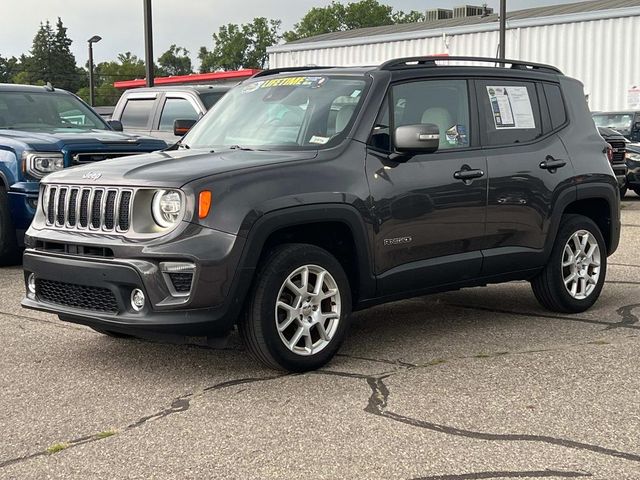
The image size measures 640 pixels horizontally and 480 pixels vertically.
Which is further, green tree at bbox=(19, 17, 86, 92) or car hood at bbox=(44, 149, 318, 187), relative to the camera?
green tree at bbox=(19, 17, 86, 92)

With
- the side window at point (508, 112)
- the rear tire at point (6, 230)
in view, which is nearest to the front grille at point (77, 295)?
the side window at point (508, 112)

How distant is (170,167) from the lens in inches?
215

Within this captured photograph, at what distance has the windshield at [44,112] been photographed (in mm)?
10852

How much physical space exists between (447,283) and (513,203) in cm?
77

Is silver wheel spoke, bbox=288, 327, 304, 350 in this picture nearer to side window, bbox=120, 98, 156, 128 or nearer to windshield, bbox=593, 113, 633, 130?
side window, bbox=120, 98, 156, 128

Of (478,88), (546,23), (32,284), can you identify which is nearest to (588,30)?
(546,23)

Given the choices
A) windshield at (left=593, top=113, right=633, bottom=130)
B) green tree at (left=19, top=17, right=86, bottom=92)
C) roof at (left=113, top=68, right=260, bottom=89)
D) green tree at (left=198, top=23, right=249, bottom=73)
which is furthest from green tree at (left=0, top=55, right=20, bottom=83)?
windshield at (left=593, top=113, right=633, bottom=130)

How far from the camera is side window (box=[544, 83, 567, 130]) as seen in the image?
7090 millimetres

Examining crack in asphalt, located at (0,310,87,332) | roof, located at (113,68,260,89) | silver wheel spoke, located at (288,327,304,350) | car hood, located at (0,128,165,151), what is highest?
roof, located at (113,68,260,89)

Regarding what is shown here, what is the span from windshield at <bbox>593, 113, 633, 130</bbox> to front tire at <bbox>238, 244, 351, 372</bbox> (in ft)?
52.3

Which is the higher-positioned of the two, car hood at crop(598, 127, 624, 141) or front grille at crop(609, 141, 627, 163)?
car hood at crop(598, 127, 624, 141)

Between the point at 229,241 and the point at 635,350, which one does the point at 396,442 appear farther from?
the point at 635,350

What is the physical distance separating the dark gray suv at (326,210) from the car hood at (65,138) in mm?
3400

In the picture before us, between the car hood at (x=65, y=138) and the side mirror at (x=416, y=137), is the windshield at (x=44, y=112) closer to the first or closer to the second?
the car hood at (x=65, y=138)
